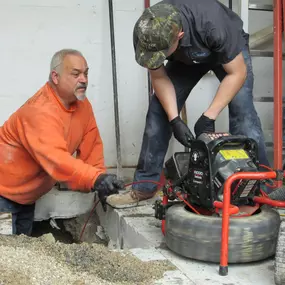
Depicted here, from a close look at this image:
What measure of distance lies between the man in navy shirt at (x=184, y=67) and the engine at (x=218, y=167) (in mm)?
236

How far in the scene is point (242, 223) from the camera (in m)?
1.61

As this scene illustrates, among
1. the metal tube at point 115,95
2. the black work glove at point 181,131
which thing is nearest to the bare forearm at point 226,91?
the black work glove at point 181,131

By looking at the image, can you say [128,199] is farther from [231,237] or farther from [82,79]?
[231,237]

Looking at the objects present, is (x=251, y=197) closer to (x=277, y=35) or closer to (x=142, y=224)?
(x=142, y=224)

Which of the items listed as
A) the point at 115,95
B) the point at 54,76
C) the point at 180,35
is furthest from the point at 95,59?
the point at 180,35

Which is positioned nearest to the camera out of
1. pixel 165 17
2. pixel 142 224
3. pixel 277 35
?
pixel 165 17

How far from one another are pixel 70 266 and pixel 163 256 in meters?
0.40

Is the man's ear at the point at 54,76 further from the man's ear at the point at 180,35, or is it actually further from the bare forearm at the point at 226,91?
the bare forearm at the point at 226,91

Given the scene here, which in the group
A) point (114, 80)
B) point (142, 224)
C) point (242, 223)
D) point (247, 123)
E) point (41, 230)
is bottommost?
point (41, 230)

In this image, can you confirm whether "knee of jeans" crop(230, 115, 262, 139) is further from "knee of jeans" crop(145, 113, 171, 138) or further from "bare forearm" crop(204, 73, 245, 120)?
"knee of jeans" crop(145, 113, 171, 138)

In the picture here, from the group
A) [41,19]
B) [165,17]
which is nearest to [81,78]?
[165,17]

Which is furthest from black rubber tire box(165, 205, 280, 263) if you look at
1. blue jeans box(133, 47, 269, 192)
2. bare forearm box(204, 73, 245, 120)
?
blue jeans box(133, 47, 269, 192)

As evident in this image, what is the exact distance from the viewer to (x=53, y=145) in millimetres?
2010

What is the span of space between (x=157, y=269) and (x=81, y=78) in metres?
1.10
